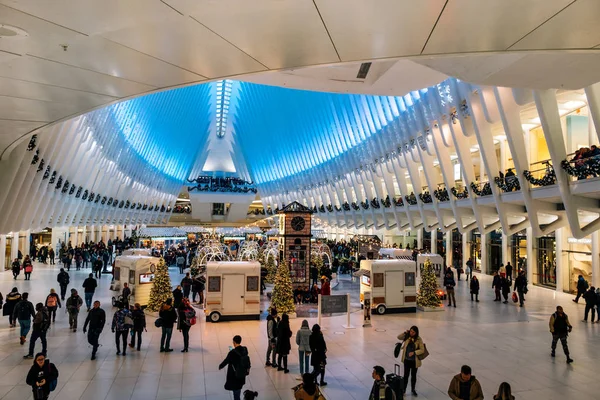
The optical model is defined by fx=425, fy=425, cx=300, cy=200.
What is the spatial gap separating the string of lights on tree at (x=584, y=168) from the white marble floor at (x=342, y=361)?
425 centimetres

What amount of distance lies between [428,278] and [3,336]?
40.4 feet

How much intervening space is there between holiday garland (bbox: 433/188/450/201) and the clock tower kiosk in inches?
290

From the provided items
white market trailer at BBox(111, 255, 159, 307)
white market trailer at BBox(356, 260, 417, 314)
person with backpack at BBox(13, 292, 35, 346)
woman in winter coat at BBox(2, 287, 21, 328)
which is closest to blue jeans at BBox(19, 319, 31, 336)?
person with backpack at BBox(13, 292, 35, 346)

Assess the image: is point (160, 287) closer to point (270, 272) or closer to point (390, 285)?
point (390, 285)

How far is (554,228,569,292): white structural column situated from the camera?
766 inches

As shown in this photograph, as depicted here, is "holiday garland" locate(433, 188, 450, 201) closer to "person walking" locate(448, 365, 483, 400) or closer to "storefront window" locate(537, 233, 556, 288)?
"storefront window" locate(537, 233, 556, 288)

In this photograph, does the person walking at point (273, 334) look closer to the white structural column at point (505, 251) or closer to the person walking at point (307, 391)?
the person walking at point (307, 391)

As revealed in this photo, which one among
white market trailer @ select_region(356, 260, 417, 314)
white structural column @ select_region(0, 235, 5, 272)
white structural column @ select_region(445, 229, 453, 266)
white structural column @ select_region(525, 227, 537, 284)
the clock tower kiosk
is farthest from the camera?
white structural column @ select_region(445, 229, 453, 266)

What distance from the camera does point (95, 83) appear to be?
553 centimetres

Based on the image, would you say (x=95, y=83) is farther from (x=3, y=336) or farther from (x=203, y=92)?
(x=203, y=92)

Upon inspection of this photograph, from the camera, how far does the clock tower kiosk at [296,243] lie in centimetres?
1780

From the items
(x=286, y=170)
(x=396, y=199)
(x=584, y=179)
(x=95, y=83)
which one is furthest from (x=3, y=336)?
(x=286, y=170)

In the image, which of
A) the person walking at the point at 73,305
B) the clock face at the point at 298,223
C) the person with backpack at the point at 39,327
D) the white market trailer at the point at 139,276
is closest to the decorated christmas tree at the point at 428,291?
the clock face at the point at 298,223

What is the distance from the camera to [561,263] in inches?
770
